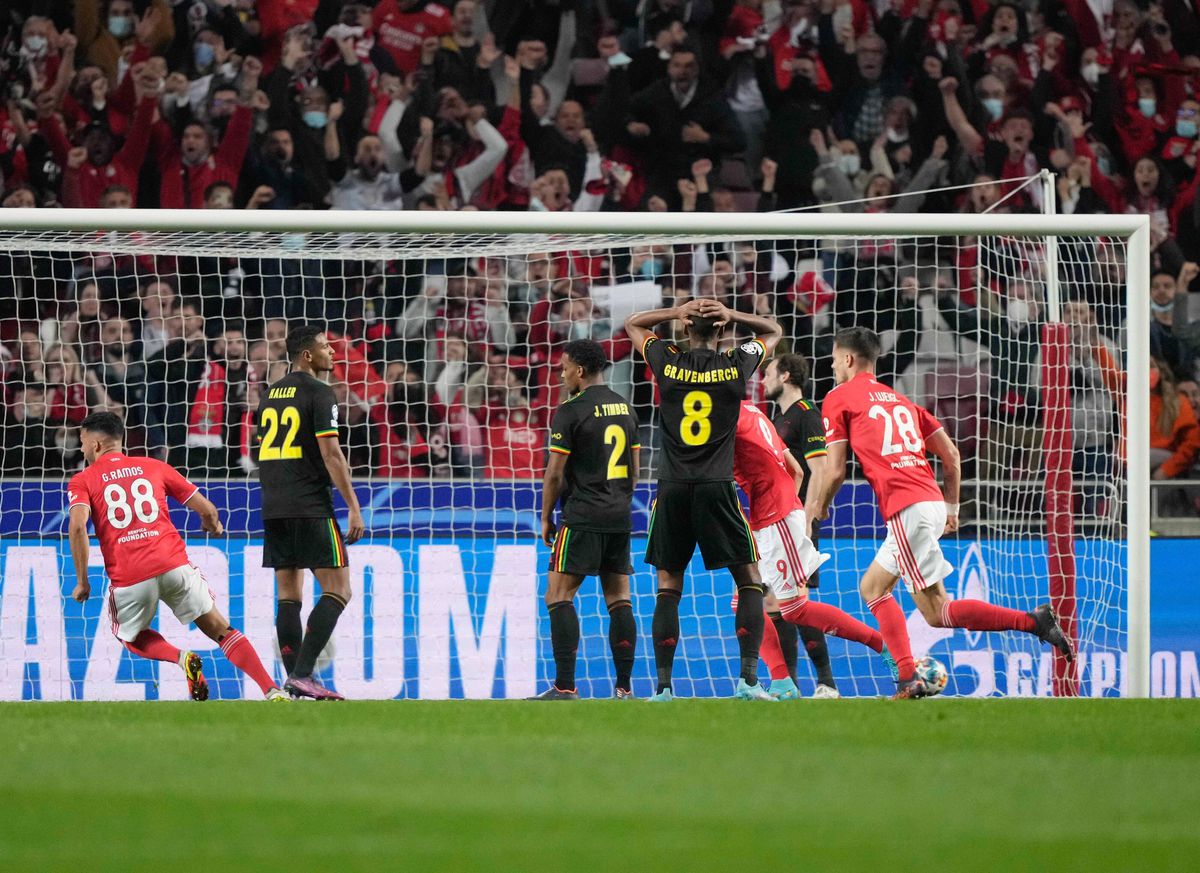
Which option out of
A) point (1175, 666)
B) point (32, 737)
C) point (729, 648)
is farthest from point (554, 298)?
point (32, 737)

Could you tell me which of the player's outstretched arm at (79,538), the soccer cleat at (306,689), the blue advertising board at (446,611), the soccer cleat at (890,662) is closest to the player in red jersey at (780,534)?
the soccer cleat at (890,662)

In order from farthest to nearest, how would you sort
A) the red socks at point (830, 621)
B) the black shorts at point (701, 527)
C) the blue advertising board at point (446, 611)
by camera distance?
the blue advertising board at point (446, 611) < the red socks at point (830, 621) < the black shorts at point (701, 527)

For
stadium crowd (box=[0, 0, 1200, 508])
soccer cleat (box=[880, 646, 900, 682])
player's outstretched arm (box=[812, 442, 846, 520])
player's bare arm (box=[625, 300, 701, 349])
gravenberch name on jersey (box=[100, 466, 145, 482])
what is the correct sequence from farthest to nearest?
stadium crowd (box=[0, 0, 1200, 508]), soccer cleat (box=[880, 646, 900, 682]), gravenberch name on jersey (box=[100, 466, 145, 482]), player's bare arm (box=[625, 300, 701, 349]), player's outstretched arm (box=[812, 442, 846, 520])

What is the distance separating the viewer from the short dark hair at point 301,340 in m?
8.57

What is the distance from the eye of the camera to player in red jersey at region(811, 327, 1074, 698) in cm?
820

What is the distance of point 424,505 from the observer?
33.1ft

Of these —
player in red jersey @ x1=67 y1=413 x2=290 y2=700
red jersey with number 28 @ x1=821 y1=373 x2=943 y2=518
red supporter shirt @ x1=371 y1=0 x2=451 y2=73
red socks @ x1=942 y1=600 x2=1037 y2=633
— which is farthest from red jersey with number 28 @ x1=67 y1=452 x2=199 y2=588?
red supporter shirt @ x1=371 y1=0 x2=451 y2=73

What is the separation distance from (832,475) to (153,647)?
11.9ft

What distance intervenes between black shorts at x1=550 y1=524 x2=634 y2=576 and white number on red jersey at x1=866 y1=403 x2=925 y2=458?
4.51 ft

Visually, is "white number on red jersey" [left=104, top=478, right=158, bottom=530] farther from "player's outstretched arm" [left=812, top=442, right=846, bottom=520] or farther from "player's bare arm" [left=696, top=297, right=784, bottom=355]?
"player's outstretched arm" [left=812, top=442, right=846, bottom=520]

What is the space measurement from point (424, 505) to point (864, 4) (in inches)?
285

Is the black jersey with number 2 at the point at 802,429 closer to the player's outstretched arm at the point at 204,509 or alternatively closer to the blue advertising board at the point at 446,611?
the blue advertising board at the point at 446,611

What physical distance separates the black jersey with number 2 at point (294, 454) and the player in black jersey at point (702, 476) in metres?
1.70

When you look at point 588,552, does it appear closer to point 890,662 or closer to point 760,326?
point 760,326
